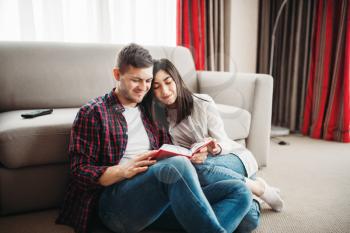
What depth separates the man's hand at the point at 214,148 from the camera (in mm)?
1330

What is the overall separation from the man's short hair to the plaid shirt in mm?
140

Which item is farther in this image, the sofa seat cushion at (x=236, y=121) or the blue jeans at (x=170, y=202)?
the sofa seat cushion at (x=236, y=121)

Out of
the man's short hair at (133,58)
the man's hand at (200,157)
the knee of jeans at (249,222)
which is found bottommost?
the knee of jeans at (249,222)

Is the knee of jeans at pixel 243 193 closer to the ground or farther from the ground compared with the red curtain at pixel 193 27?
closer to the ground

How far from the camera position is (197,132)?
4.66 feet

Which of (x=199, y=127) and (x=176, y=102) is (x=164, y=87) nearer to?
(x=176, y=102)

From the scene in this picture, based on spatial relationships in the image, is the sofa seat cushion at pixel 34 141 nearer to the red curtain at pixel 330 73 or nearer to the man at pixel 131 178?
the man at pixel 131 178

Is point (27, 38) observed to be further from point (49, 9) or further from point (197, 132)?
point (197, 132)

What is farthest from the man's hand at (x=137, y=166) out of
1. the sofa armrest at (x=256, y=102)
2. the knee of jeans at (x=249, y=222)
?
the sofa armrest at (x=256, y=102)

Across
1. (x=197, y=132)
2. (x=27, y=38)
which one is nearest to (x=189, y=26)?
(x=27, y=38)

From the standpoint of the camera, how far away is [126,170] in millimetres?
1045

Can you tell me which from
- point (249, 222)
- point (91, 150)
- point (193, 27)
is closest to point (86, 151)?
point (91, 150)

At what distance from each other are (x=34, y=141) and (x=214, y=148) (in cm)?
80

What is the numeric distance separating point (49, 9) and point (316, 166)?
2.28 metres
